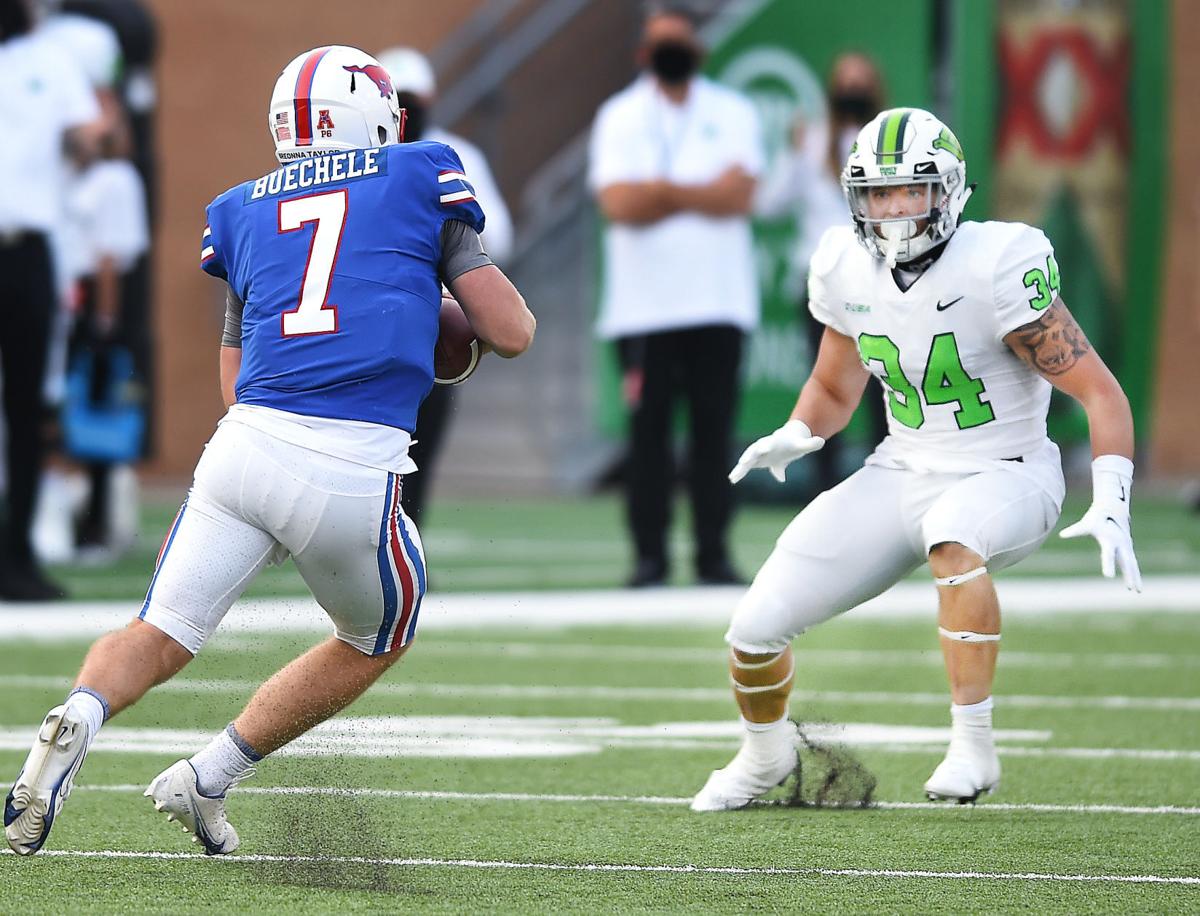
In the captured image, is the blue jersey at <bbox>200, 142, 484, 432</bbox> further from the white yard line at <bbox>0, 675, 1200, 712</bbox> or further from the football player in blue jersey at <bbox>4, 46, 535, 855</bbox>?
→ the white yard line at <bbox>0, 675, 1200, 712</bbox>

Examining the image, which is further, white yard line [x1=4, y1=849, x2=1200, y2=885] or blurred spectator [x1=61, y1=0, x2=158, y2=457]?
blurred spectator [x1=61, y1=0, x2=158, y2=457]

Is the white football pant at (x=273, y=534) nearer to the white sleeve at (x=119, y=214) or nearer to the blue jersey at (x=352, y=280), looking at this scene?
the blue jersey at (x=352, y=280)

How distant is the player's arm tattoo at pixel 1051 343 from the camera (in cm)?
505

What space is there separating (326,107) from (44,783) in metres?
1.38

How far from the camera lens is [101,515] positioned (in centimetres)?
1103

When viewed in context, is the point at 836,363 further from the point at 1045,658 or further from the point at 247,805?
the point at 1045,658

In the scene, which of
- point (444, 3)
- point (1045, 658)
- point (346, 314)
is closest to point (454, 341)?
point (346, 314)

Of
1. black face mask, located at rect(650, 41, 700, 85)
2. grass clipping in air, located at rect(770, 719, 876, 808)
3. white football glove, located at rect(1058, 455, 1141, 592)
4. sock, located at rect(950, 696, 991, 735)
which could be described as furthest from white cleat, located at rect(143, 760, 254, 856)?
black face mask, located at rect(650, 41, 700, 85)

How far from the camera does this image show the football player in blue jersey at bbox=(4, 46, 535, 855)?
167 inches

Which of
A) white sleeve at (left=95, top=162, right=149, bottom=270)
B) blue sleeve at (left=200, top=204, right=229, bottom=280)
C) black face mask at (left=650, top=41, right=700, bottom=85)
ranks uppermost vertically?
black face mask at (left=650, top=41, right=700, bottom=85)

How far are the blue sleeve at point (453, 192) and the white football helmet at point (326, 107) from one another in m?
0.16

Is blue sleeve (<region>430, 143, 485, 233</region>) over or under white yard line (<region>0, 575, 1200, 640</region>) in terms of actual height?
over

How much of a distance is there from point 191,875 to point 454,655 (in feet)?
11.6

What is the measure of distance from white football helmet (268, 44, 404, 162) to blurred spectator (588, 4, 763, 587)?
193 inches
